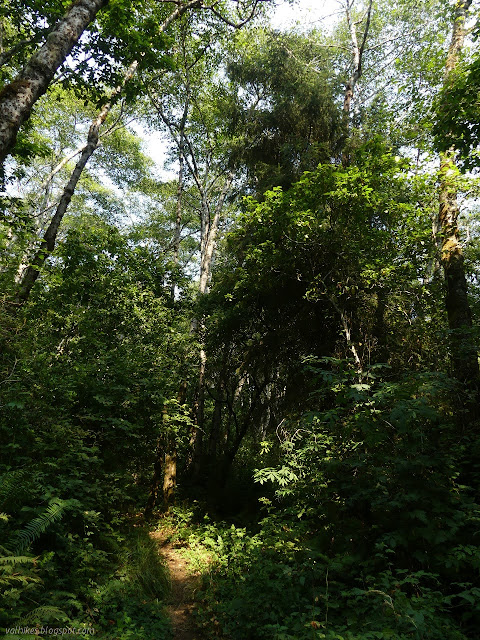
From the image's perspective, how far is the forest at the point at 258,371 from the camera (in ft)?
12.3

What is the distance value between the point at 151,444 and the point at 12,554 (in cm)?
482

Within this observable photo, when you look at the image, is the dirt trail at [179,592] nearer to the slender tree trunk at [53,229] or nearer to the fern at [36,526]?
the fern at [36,526]

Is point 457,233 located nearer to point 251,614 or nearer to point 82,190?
point 251,614

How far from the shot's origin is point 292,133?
37.9ft

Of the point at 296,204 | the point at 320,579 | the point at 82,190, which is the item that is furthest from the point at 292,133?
the point at 82,190

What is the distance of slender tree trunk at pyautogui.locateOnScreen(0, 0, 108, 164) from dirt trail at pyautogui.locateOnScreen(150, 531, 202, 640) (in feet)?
20.2

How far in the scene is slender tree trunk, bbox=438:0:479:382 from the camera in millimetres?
5742

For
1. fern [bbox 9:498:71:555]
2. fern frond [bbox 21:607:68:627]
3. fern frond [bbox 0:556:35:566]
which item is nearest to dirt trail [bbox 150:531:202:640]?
fern frond [bbox 21:607:68:627]

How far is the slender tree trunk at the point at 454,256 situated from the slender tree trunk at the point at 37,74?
6.34 m

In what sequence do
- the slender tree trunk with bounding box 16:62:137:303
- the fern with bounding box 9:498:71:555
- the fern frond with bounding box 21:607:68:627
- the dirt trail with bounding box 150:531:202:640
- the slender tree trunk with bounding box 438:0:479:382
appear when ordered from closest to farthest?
the fern frond with bounding box 21:607:68:627 → the fern with bounding box 9:498:71:555 → the dirt trail with bounding box 150:531:202:640 → the slender tree trunk with bounding box 438:0:479:382 → the slender tree trunk with bounding box 16:62:137:303

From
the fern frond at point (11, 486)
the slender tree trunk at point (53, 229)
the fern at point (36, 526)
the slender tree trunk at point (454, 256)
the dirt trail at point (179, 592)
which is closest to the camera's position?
the fern at point (36, 526)

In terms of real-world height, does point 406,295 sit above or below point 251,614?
above

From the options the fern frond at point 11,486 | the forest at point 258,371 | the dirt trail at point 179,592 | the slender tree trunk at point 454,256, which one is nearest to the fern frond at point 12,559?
the forest at point 258,371

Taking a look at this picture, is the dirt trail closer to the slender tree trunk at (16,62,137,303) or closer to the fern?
the fern
